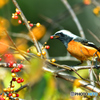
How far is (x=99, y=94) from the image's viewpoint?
1.95m

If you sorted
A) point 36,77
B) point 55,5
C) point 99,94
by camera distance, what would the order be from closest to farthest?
point 36,77, point 99,94, point 55,5

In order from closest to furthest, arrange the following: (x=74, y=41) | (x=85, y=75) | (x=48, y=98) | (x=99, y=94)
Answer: (x=48, y=98)
(x=99, y=94)
(x=74, y=41)
(x=85, y=75)

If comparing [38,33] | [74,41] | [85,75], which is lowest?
[85,75]


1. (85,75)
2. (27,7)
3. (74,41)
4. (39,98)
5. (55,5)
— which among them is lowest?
(39,98)

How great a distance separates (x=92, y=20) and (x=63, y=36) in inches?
230

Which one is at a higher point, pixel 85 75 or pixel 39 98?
pixel 85 75

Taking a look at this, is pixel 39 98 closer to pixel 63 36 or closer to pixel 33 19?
pixel 63 36

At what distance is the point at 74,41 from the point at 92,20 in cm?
587

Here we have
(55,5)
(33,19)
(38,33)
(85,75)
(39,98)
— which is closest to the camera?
(39,98)

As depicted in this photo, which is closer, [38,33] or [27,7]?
[38,33]

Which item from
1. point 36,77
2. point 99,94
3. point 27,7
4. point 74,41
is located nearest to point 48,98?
point 36,77

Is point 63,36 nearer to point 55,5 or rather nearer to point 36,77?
point 36,77

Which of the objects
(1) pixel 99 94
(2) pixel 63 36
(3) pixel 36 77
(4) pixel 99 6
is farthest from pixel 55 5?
(3) pixel 36 77

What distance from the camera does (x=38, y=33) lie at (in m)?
4.28
